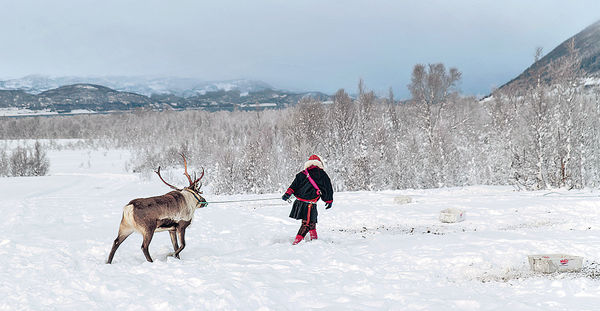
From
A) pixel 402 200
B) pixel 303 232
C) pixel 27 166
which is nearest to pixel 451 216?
pixel 402 200

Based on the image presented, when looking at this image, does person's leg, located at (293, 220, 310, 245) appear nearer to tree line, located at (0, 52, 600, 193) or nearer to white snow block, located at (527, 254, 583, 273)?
white snow block, located at (527, 254, 583, 273)

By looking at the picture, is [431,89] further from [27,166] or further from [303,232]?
[27,166]

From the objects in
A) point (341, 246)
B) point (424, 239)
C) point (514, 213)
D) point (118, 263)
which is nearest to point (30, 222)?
point (118, 263)

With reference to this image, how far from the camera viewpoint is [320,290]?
19.9 feet

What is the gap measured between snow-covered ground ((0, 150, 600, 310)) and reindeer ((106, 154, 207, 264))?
0.50 meters

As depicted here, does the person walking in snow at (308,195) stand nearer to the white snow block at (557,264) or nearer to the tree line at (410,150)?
the white snow block at (557,264)

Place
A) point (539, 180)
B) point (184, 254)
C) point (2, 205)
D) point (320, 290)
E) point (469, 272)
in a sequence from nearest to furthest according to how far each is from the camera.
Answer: point (320, 290) → point (469, 272) → point (184, 254) → point (2, 205) → point (539, 180)

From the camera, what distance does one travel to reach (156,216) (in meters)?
7.03

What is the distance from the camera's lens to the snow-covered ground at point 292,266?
5410 millimetres

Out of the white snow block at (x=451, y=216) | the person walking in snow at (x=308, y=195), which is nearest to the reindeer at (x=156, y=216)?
the person walking in snow at (x=308, y=195)

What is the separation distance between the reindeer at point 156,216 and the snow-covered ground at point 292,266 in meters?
0.50

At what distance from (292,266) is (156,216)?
2673mm

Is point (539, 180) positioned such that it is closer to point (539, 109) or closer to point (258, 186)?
point (539, 109)

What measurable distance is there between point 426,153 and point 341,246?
1398 inches
